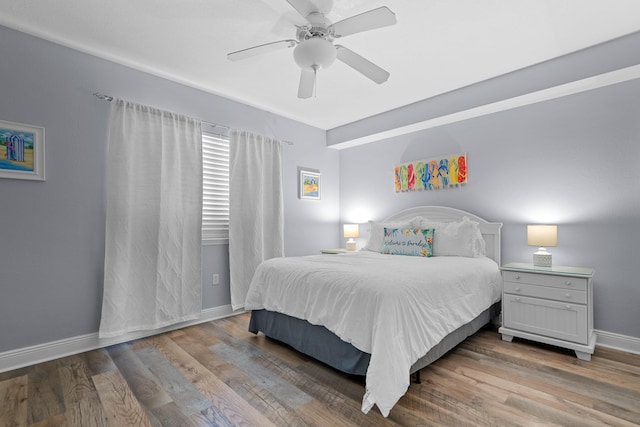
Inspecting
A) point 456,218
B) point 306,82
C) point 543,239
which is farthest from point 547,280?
point 306,82

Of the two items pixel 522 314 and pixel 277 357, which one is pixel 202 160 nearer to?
pixel 277 357

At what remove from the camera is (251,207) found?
3.78m

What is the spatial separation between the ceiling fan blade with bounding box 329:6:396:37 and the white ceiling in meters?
0.34

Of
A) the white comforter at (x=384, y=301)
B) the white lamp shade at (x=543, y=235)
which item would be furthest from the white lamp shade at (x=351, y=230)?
the white lamp shade at (x=543, y=235)

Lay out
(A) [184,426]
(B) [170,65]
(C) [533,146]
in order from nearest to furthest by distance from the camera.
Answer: (A) [184,426], (B) [170,65], (C) [533,146]

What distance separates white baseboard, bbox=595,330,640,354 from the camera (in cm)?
A: 256

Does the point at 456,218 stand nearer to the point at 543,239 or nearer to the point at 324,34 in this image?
the point at 543,239

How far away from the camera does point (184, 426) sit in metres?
1.66

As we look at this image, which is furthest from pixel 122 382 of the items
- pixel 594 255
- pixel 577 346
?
pixel 594 255

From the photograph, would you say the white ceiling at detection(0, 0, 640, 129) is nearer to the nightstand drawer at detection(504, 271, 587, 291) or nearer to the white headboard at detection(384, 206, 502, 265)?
the white headboard at detection(384, 206, 502, 265)

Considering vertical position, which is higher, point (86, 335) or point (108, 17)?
point (108, 17)

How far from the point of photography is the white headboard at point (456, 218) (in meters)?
3.37

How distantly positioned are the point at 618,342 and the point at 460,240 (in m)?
1.49

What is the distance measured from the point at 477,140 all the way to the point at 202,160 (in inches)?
126
